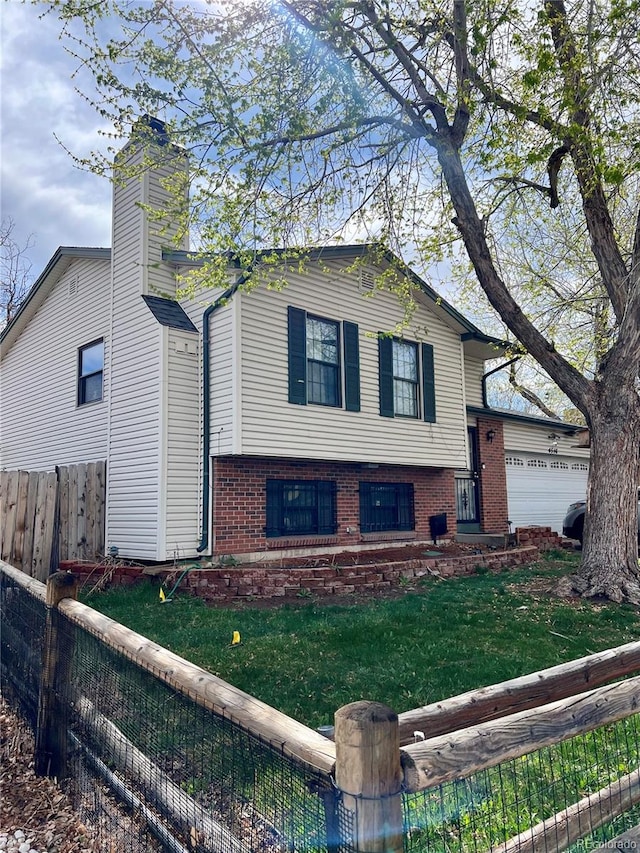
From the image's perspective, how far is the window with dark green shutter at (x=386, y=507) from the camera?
1200cm

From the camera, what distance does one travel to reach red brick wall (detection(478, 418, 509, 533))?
49.7 ft

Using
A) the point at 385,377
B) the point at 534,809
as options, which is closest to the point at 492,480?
the point at 385,377

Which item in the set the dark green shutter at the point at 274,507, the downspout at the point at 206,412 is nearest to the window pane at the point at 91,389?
the downspout at the point at 206,412

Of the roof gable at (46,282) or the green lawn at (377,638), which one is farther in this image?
the roof gable at (46,282)

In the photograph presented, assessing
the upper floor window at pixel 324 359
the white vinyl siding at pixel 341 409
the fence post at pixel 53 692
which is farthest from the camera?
the upper floor window at pixel 324 359

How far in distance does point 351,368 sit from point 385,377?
100 cm

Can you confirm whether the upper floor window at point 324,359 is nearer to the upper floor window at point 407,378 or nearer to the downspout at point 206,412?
the upper floor window at point 407,378

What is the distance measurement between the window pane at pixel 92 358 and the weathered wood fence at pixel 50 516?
228 cm

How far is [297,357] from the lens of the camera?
1000 centimetres

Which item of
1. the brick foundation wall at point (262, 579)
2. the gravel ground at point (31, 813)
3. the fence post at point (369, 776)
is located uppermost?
the fence post at point (369, 776)

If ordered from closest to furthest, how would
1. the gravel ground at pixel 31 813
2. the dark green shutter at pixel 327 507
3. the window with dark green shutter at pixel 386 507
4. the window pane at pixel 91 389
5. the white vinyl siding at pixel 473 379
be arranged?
the gravel ground at pixel 31 813 < the dark green shutter at pixel 327 507 < the window pane at pixel 91 389 < the window with dark green shutter at pixel 386 507 < the white vinyl siding at pixel 473 379

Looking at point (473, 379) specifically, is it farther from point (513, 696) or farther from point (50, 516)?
point (513, 696)

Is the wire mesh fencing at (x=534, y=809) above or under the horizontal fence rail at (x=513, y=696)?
under

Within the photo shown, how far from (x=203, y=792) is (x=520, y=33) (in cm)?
A: 914
